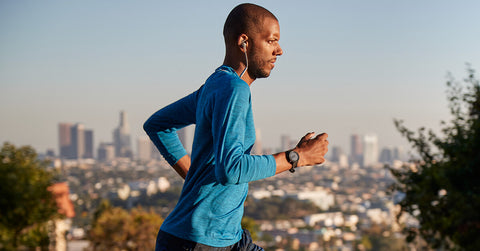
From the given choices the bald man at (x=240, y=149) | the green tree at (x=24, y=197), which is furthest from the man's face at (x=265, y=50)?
the green tree at (x=24, y=197)

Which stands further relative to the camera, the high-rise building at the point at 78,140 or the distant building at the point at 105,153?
the distant building at the point at 105,153

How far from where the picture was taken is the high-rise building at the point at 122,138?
12331 cm

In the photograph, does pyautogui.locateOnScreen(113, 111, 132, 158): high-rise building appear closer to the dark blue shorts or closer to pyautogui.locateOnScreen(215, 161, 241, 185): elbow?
the dark blue shorts

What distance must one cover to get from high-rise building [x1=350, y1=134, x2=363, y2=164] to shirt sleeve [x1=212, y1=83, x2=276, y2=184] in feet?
466

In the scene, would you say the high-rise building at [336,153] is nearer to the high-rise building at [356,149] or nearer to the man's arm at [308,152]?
the high-rise building at [356,149]

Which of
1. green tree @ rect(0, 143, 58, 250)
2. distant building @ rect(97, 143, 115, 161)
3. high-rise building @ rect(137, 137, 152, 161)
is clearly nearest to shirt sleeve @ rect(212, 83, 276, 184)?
green tree @ rect(0, 143, 58, 250)

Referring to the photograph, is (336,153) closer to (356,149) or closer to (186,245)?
(356,149)

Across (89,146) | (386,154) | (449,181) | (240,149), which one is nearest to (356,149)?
(386,154)

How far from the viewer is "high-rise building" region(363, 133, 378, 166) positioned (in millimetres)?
138125

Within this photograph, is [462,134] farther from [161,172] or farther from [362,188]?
[362,188]

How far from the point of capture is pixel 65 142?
122 metres

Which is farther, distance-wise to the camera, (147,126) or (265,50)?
(147,126)

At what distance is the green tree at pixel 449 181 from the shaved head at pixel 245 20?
4.76m

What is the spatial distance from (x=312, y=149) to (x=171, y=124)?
28.3 inches
